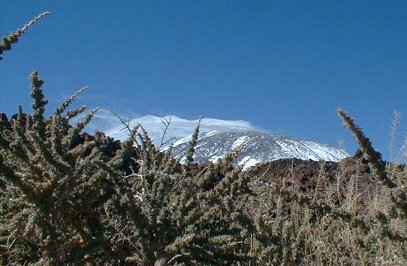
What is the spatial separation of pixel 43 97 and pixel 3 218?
29.3 inches

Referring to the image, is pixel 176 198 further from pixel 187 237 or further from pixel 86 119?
pixel 86 119

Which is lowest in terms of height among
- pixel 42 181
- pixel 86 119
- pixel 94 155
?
pixel 42 181

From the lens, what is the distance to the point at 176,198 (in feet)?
11.6

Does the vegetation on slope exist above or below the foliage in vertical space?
below

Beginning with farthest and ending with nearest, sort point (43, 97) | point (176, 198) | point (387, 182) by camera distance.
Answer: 1. point (43, 97)
2. point (176, 198)
3. point (387, 182)

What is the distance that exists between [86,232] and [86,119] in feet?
2.84

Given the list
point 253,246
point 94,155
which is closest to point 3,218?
point 94,155

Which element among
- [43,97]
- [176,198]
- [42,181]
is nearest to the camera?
[42,181]

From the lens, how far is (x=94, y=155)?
12.1 feet

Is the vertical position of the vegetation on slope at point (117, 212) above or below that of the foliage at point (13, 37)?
below

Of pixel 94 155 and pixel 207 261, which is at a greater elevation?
pixel 94 155

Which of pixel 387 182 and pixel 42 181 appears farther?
pixel 42 181

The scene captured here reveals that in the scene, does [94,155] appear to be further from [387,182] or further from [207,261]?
[387,182]

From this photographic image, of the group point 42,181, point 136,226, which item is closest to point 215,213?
point 136,226
